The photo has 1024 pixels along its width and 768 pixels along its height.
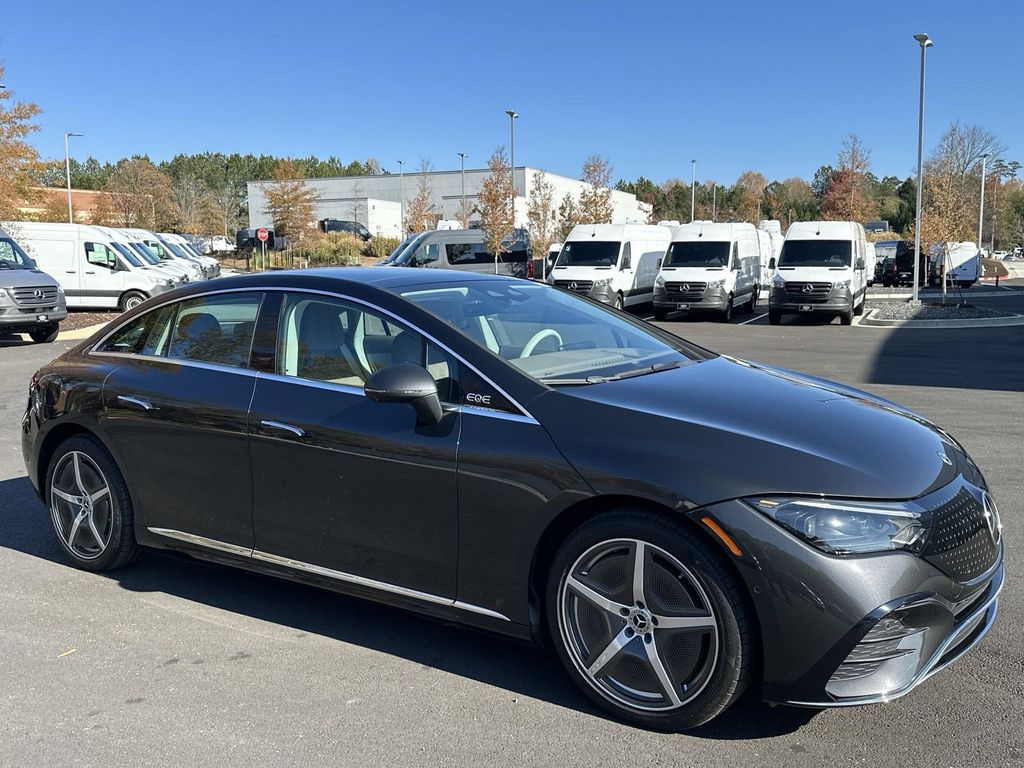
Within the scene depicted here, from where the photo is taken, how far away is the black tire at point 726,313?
23306mm

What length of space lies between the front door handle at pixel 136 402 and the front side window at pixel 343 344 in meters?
0.80

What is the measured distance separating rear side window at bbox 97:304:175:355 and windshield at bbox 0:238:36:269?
1488 centimetres

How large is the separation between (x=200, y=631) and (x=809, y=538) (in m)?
2.76

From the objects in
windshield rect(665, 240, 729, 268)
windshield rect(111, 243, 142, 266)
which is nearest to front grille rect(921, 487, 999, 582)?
windshield rect(665, 240, 729, 268)

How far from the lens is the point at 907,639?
2912 millimetres

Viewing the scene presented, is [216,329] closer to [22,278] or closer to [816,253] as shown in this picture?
[22,278]

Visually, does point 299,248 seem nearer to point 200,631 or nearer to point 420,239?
point 420,239

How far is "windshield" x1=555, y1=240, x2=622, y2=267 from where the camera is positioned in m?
24.8

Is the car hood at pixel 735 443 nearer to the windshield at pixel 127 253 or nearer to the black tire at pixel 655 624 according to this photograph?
the black tire at pixel 655 624

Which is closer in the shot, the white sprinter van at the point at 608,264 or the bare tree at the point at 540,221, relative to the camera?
the white sprinter van at the point at 608,264

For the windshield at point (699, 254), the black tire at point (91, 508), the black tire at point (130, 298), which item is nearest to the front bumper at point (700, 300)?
the windshield at point (699, 254)

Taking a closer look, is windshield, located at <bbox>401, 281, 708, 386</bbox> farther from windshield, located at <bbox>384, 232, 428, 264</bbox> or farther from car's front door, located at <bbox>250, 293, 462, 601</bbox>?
windshield, located at <bbox>384, 232, 428, 264</bbox>

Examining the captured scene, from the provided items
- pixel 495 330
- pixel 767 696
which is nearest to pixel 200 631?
pixel 495 330

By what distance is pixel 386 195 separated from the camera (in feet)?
269
